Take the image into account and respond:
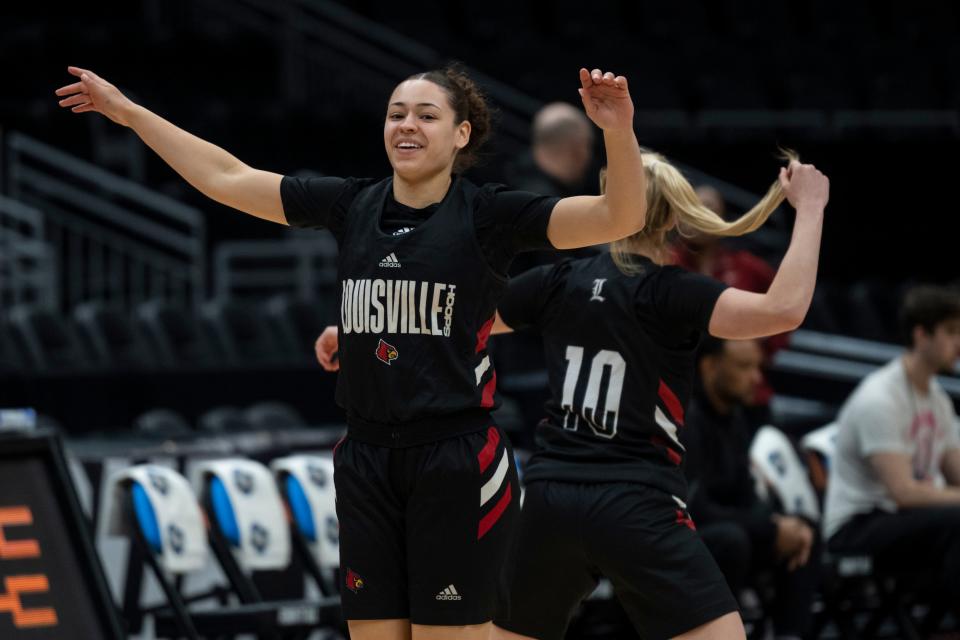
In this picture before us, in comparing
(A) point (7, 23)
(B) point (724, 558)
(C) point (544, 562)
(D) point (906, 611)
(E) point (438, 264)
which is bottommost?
(D) point (906, 611)

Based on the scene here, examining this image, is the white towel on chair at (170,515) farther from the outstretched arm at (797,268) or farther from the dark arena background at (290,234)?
the outstretched arm at (797,268)

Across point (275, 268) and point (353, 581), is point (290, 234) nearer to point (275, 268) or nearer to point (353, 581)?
point (275, 268)

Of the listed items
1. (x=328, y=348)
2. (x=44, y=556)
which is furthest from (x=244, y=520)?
(x=328, y=348)

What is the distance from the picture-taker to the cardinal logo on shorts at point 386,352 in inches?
144

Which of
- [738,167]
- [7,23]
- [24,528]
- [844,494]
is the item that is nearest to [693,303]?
[24,528]

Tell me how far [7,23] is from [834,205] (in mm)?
7366

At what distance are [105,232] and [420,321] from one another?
894cm

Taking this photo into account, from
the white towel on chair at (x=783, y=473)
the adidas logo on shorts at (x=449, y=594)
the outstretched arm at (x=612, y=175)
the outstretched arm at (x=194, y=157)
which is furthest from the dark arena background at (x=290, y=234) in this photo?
the outstretched arm at (x=612, y=175)

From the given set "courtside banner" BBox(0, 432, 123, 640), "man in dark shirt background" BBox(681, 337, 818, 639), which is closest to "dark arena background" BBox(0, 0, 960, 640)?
"courtside banner" BBox(0, 432, 123, 640)

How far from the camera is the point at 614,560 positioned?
168 inches

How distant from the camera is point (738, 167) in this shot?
13.5m

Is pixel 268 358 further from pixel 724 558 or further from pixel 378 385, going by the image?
pixel 378 385

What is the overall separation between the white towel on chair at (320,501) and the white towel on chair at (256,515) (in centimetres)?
17

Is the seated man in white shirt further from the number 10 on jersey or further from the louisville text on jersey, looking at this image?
the louisville text on jersey
